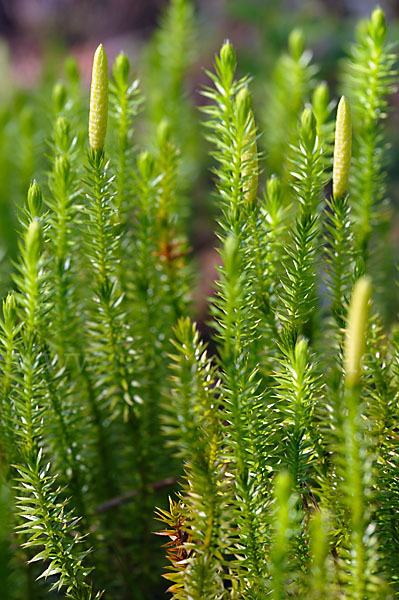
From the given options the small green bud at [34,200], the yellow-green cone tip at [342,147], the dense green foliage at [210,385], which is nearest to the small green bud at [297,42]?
the dense green foliage at [210,385]

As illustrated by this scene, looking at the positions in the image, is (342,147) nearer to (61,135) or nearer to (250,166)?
(250,166)

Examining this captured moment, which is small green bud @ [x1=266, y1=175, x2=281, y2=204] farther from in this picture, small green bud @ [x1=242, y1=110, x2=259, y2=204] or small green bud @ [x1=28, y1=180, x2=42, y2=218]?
small green bud @ [x1=28, y1=180, x2=42, y2=218]

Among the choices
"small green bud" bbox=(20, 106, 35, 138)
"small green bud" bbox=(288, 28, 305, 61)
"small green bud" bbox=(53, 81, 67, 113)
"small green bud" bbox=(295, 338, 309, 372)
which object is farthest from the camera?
"small green bud" bbox=(20, 106, 35, 138)

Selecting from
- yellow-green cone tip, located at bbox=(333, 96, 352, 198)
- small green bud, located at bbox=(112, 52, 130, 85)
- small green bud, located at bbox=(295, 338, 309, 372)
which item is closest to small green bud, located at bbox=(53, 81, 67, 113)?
small green bud, located at bbox=(112, 52, 130, 85)

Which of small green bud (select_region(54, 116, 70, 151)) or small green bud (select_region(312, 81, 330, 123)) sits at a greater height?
small green bud (select_region(312, 81, 330, 123))

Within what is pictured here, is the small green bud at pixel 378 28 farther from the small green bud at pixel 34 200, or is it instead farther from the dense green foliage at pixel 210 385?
the small green bud at pixel 34 200

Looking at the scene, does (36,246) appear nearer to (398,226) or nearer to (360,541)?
(360,541)

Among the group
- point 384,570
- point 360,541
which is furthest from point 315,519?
point 384,570
